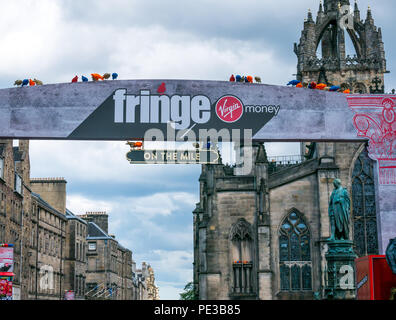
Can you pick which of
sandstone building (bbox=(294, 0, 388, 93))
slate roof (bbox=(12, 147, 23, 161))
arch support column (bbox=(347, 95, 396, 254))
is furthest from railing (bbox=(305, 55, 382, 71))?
arch support column (bbox=(347, 95, 396, 254))

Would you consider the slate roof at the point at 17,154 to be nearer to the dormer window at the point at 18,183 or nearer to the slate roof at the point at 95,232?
the dormer window at the point at 18,183

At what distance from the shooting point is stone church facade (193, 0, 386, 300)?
33.8 meters

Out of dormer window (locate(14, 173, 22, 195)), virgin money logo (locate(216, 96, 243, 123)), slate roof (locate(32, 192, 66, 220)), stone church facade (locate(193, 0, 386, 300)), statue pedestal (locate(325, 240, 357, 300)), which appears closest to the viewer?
statue pedestal (locate(325, 240, 357, 300))

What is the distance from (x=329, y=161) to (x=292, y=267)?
6341mm

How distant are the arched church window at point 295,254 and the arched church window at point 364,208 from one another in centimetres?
296

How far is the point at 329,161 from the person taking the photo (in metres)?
34.6

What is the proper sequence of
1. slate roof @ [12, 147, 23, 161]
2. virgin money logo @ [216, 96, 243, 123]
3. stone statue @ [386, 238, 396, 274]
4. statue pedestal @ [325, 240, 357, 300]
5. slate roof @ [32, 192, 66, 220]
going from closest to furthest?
stone statue @ [386, 238, 396, 274]
statue pedestal @ [325, 240, 357, 300]
virgin money logo @ [216, 96, 243, 123]
slate roof @ [12, 147, 23, 161]
slate roof @ [32, 192, 66, 220]

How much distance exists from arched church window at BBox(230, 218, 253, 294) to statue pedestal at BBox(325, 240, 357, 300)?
17.8 metres

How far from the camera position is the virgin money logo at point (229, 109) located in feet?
58.5

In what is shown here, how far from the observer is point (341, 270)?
16.3 metres

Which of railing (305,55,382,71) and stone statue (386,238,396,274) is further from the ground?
railing (305,55,382,71)

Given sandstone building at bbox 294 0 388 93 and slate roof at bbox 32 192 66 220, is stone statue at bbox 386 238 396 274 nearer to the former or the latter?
sandstone building at bbox 294 0 388 93
